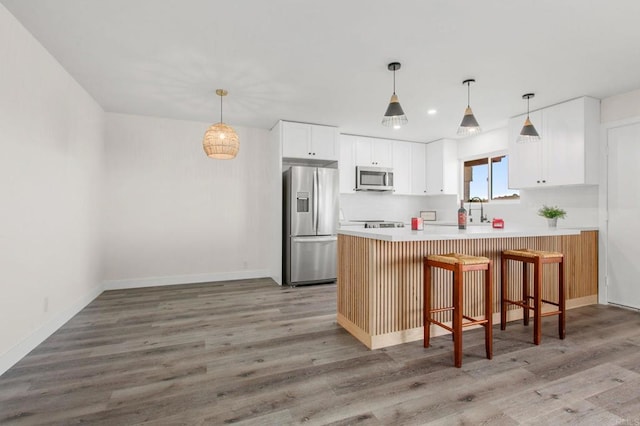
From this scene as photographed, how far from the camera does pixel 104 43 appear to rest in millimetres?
2729

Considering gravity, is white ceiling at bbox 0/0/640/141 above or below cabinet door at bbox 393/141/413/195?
above

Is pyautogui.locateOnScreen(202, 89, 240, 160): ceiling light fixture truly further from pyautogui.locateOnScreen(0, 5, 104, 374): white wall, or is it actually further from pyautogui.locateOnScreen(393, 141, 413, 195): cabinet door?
pyautogui.locateOnScreen(393, 141, 413, 195): cabinet door

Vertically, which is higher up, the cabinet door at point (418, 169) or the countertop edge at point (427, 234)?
the cabinet door at point (418, 169)

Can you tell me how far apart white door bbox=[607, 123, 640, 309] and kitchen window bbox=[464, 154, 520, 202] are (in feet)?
4.24

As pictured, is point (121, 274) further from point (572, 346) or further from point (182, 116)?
point (572, 346)

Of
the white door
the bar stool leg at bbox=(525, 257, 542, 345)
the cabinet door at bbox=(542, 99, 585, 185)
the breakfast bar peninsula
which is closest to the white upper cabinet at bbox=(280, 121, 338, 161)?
the breakfast bar peninsula

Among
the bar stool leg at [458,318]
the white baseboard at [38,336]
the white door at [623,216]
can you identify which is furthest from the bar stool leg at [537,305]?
the white baseboard at [38,336]

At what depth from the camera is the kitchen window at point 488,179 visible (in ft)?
17.4

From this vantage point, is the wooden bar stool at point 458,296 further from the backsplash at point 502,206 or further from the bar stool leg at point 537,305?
the backsplash at point 502,206

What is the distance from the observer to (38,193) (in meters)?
2.74

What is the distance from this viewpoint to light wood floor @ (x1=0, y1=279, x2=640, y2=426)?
5.89 ft

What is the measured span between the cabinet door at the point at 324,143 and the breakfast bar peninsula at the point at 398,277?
229 centimetres

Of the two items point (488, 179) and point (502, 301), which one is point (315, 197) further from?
point (488, 179)

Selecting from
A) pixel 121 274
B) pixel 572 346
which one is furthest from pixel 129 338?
pixel 572 346
